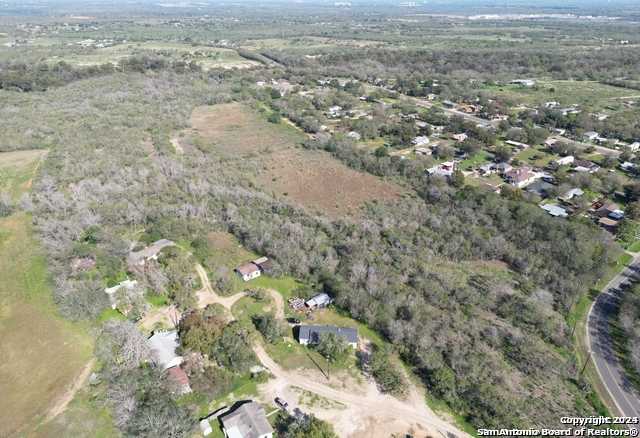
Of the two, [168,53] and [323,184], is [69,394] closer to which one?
[323,184]

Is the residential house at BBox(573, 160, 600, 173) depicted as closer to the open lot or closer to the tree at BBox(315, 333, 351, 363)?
the tree at BBox(315, 333, 351, 363)

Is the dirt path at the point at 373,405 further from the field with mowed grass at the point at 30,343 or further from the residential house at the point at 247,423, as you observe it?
the field with mowed grass at the point at 30,343

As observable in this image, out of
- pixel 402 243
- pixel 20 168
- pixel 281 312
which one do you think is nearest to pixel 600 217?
pixel 402 243

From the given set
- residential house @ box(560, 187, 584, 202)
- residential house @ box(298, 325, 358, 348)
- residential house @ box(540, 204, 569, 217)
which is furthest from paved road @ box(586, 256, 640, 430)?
residential house @ box(298, 325, 358, 348)

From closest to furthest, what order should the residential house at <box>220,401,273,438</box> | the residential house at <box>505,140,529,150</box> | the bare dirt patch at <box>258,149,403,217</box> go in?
the residential house at <box>220,401,273,438</box> → the bare dirt patch at <box>258,149,403,217</box> → the residential house at <box>505,140,529,150</box>

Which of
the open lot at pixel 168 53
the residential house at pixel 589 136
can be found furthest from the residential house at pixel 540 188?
the open lot at pixel 168 53

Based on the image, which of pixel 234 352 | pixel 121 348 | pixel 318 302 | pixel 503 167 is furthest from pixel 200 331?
pixel 503 167

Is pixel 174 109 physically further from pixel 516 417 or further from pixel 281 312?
pixel 516 417
